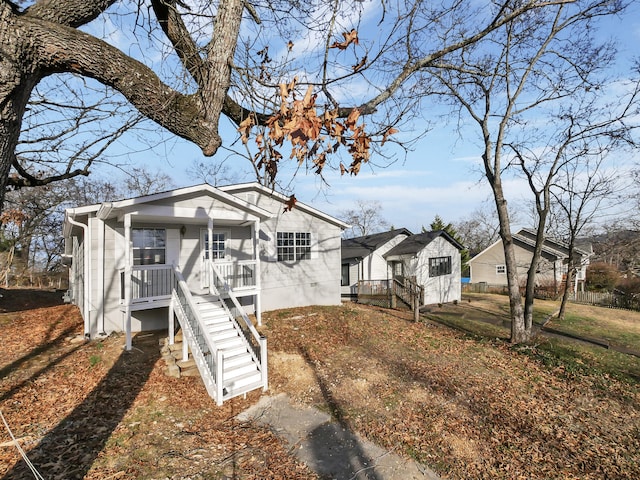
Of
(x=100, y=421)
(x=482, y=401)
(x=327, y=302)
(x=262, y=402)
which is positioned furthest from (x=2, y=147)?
(x=327, y=302)

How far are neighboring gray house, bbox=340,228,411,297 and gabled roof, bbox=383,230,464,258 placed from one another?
1.74 feet

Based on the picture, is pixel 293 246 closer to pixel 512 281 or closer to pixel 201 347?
pixel 201 347

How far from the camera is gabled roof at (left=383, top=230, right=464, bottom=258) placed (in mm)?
19991

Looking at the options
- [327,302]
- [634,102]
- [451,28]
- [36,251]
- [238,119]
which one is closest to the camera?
[238,119]

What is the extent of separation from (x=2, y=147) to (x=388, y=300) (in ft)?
56.9

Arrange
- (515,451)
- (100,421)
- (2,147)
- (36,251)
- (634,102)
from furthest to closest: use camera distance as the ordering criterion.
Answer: (36,251)
(634,102)
(100,421)
(515,451)
(2,147)

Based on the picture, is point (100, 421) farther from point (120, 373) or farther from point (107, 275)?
point (107, 275)

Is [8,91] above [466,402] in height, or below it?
above

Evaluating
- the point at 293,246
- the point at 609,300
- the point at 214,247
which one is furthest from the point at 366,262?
the point at 609,300

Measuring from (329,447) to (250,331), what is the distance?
444cm

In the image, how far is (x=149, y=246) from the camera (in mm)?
9602

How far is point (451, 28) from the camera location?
5.72 m

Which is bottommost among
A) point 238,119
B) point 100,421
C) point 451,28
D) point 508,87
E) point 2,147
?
point 100,421

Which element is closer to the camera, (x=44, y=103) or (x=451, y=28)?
(x=451, y=28)
